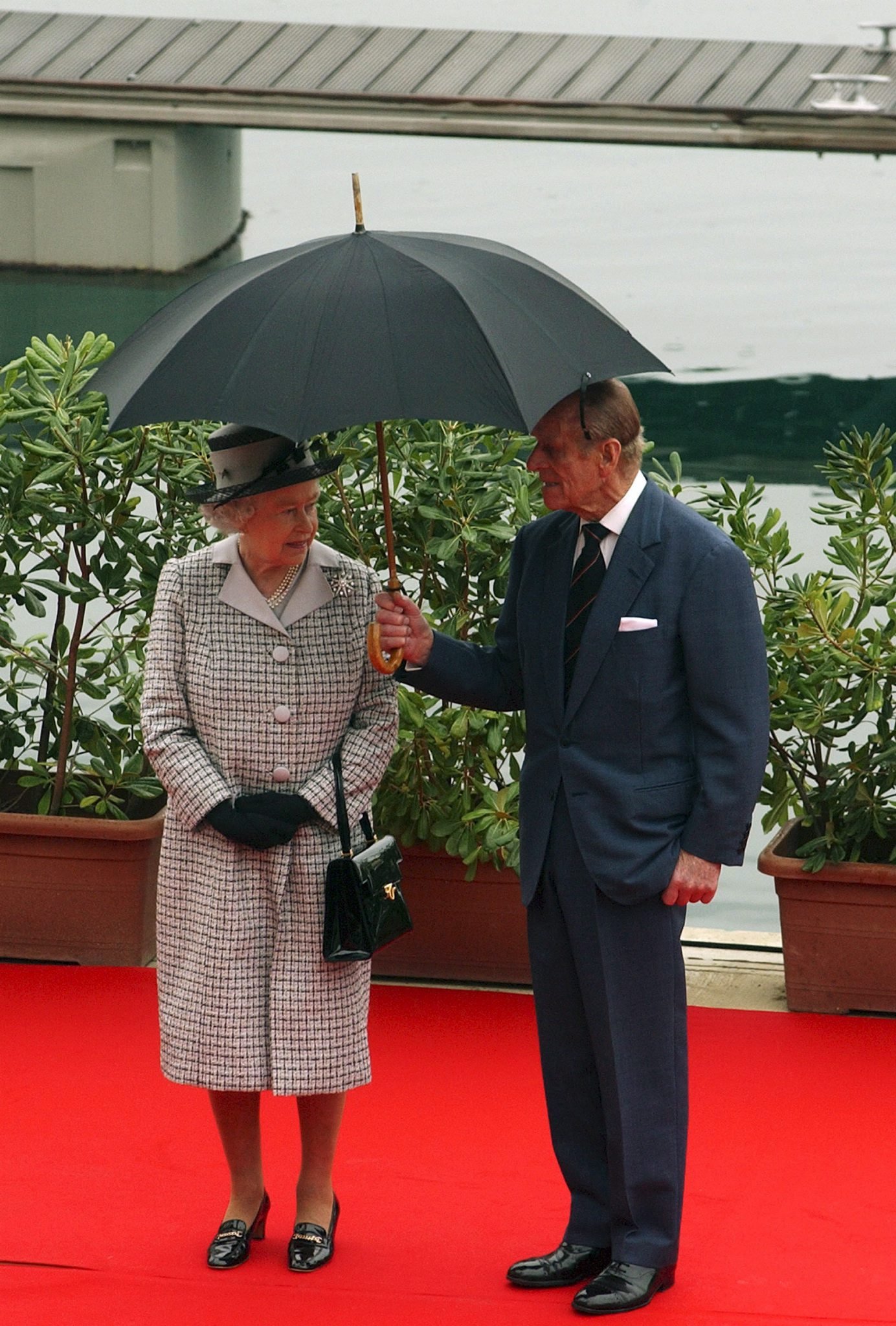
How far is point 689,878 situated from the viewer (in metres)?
2.86

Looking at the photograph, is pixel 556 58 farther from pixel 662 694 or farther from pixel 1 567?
pixel 662 694

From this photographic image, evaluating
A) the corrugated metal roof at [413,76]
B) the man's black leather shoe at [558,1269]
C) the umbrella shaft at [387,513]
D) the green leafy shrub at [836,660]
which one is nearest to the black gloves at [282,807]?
the umbrella shaft at [387,513]

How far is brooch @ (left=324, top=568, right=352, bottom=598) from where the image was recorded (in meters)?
3.06

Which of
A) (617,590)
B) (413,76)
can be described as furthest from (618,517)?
(413,76)

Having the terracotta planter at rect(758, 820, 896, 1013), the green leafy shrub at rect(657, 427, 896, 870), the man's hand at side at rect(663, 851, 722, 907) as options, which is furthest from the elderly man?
the terracotta planter at rect(758, 820, 896, 1013)

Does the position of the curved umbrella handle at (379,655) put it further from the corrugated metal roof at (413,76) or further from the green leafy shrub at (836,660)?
the corrugated metal roof at (413,76)

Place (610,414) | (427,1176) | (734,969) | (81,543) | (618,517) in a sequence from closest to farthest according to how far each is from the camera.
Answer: (610,414), (618,517), (427,1176), (81,543), (734,969)

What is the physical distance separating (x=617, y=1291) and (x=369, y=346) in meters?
1.54

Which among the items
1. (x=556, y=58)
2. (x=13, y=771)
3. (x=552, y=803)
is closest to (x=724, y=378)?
(x=556, y=58)

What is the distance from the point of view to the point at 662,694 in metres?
2.85

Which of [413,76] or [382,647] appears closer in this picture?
[382,647]

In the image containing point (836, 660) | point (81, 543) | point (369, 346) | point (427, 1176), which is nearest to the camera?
point (369, 346)

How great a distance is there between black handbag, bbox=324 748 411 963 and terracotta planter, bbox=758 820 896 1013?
1428 mm

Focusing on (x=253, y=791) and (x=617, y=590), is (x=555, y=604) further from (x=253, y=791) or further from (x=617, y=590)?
(x=253, y=791)
